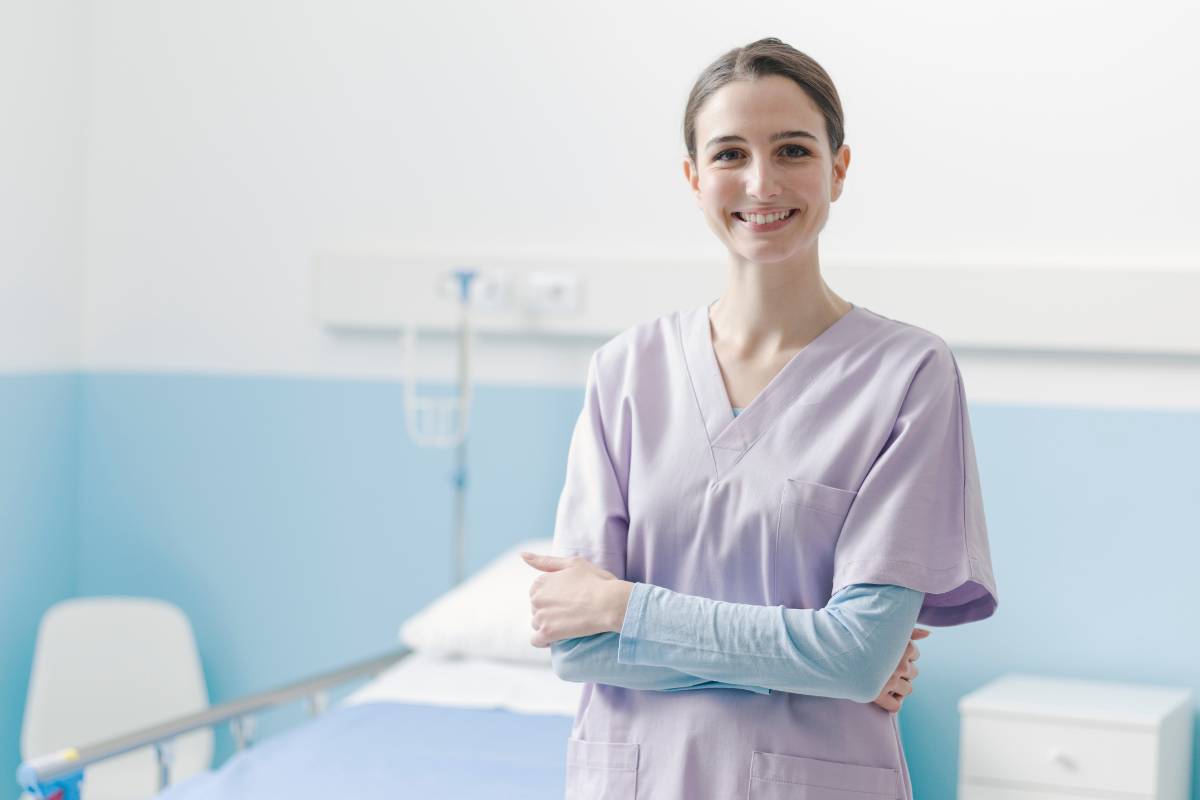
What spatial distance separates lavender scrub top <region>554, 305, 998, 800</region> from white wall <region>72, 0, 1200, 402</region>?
198 cm

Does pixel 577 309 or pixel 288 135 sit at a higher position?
pixel 288 135

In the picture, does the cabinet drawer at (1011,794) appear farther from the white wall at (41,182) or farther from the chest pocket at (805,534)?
the white wall at (41,182)

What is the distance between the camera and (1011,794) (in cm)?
283

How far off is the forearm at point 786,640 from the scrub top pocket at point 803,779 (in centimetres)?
7

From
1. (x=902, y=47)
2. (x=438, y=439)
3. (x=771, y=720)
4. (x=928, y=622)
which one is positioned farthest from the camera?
(x=438, y=439)

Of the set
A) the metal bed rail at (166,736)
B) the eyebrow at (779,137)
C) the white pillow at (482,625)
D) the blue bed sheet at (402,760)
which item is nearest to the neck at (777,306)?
the eyebrow at (779,137)

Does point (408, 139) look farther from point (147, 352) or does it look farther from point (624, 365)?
point (624, 365)

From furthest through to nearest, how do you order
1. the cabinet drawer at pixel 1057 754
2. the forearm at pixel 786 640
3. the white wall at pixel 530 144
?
1. the white wall at pixel 530 144
2. the cabinet drawer at pixel 1057 754
3. the forearm at pixel 786 640

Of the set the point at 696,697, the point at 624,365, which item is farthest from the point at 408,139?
the point at 696,697

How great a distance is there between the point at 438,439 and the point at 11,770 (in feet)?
4.70

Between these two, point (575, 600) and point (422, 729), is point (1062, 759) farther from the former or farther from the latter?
point (575, 600)

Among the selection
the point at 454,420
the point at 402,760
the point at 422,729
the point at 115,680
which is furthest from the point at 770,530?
the point at 115,680

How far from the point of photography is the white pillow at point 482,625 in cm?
308

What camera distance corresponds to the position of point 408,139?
3645 mm
